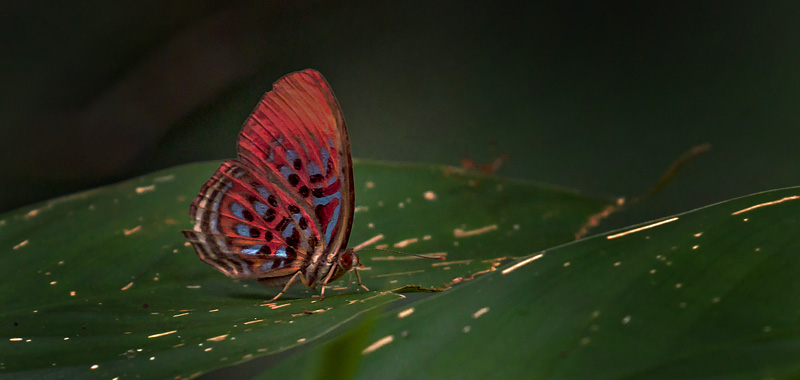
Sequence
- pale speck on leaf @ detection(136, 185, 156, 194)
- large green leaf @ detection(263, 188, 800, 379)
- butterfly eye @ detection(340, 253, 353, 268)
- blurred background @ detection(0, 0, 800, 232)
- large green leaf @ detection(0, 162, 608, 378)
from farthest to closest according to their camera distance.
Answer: blurred background @ detection(0, 0, 800, 232)
pale speck on leaf @ detection(136, 185, 156, 194)
butterfly eye @ detection(340, 253, 353, 268)
large green leaf @ detection(0, 162, 608, 378)
large green leaf @ detection(263, 188, 800, 379)

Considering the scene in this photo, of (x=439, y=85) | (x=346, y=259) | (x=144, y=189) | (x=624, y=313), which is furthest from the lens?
(x=439, y=85)

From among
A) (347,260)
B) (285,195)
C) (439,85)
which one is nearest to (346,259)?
(347,260)

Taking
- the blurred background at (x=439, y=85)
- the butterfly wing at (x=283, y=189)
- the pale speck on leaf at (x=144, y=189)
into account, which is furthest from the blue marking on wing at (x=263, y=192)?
the blurred background at (x=439, y=85)

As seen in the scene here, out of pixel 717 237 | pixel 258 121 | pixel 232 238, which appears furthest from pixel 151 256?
pixel 717 237

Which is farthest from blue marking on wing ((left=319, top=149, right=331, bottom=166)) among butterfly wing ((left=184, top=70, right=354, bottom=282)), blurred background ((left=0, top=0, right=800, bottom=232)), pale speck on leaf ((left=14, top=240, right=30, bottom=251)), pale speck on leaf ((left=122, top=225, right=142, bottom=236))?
blurred background ((left=0, top=0, right=800, bottom=232))

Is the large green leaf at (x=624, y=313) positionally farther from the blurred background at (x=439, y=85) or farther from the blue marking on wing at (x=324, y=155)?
the blurred background at (x=439, y=85)

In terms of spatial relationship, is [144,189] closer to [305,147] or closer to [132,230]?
[132,230]

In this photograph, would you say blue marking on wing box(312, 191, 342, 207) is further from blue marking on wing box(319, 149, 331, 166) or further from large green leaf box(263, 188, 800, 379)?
large green leaf box(263, 188, 800, 379)
